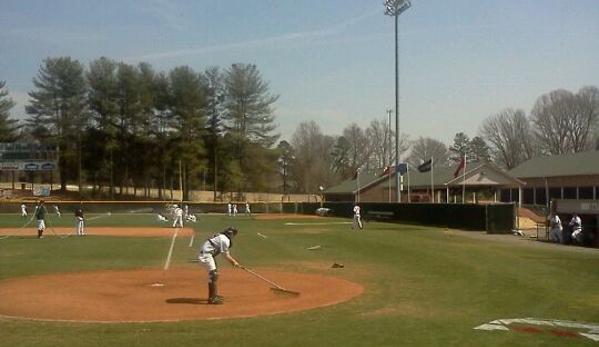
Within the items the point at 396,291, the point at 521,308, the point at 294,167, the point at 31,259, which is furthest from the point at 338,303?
the point at 294,167

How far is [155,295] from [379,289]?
6.46 m

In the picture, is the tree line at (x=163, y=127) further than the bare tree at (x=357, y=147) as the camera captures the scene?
No

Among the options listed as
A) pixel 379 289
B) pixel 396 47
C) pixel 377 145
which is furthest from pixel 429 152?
pixel 379 289

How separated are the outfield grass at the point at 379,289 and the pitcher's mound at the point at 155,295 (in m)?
0.96

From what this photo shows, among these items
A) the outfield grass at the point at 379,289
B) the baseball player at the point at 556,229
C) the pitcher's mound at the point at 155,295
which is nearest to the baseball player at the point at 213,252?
the pitcher's mound at the point at 155,295

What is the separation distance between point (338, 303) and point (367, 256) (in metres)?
13.0

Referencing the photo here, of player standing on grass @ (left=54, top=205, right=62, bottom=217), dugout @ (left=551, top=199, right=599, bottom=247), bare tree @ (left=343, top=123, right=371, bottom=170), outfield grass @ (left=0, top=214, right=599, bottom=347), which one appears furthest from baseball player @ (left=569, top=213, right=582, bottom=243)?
bare tree @ (left=343, top=123, right=371, bottom=170)

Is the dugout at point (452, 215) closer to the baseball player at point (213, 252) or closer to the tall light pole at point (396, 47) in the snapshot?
the tall light pole at point (396, 47)

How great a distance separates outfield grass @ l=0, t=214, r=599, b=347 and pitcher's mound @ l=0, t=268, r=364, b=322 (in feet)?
3.14

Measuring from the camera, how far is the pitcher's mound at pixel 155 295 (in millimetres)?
15031

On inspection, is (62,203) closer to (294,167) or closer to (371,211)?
(371,211)

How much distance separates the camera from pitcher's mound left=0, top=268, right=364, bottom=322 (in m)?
15.0

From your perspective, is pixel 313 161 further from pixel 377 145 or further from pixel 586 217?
pixel 586 217

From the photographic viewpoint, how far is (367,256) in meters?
29.4
